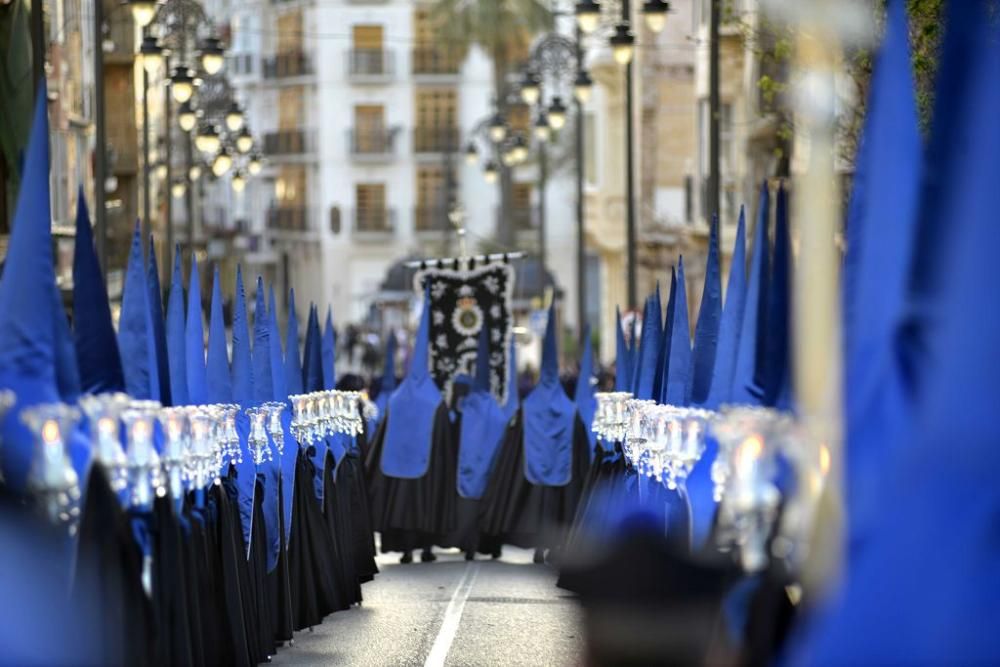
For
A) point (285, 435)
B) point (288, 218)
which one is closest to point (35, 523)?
point (285, 435)

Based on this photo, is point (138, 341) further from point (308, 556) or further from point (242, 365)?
point (308, 556)

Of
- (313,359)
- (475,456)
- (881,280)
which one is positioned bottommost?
(475,456)

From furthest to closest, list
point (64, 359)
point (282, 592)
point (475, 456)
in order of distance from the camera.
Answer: point (475, 456) → point (282, 592) → point (64, 359)

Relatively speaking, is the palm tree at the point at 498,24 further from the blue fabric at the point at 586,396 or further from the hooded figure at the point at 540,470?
the hooded figure at the point at 540,470

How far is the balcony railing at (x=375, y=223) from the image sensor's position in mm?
89188

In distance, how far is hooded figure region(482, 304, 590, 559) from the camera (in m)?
21.0

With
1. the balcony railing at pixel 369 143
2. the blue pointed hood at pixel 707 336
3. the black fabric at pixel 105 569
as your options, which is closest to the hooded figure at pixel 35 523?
the black fabric at pixel 105 569

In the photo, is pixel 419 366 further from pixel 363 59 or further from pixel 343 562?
pixel 363 59

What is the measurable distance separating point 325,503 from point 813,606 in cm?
1016

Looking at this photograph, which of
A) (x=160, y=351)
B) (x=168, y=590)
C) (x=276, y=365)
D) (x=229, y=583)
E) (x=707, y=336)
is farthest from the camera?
(x=276, y=365)

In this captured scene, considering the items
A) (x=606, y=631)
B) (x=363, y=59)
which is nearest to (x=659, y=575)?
(x=606, y=631)

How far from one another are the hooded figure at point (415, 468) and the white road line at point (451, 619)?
0.88 metres

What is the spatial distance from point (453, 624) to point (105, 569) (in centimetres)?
712

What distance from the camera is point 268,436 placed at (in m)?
14.6
